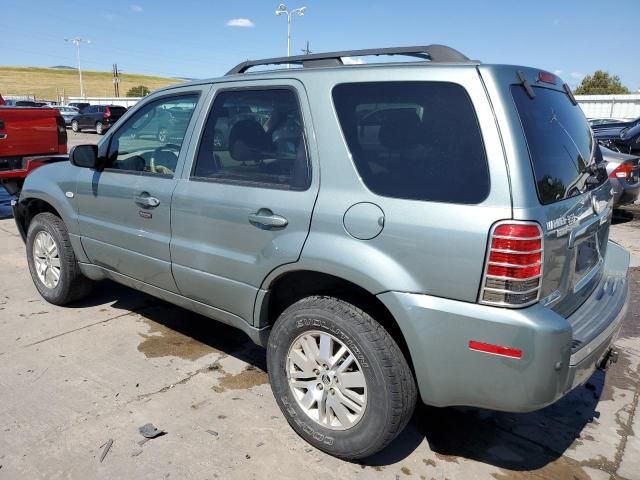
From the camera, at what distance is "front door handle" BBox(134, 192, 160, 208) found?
3357 mm

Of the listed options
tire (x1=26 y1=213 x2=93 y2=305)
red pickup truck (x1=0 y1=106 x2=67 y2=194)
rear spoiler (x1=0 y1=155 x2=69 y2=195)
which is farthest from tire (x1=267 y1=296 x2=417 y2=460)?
rear spoiler (x1=0 y1=155 x2=69 y2=195)

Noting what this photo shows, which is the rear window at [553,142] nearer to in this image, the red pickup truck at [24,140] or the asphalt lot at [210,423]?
the asphalt lot at [210,423]

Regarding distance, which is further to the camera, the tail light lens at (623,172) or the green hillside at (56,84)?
the green hillside at (56,84)

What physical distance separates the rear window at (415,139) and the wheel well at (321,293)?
1.78ft

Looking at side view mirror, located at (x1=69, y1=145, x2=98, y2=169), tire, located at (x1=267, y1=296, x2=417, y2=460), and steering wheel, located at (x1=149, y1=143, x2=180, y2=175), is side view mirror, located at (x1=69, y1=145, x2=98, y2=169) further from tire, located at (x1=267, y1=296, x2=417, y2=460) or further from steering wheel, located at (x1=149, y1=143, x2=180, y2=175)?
tire, located at (x1=267, y1=296, x2=417, y2=460)

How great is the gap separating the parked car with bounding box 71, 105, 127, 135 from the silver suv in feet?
96.0

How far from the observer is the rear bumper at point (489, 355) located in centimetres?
207

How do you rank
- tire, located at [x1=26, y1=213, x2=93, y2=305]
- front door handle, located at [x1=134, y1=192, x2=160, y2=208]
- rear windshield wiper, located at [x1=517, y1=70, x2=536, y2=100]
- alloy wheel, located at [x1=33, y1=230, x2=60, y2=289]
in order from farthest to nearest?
1. alloy wheel, located at [x1=33, y1=230, x2=60, y2=289]
2. tire, located at [x1=26, y1=213, x2=93, y2=305]
3. front door handle, located at [x1=134, y1=192, x2=160, y2=208]
4. rear windshield wiper, located at [x1=517, y1=70, x2=536, y2=100]

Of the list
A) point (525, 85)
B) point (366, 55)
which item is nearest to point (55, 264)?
point (366, 55)

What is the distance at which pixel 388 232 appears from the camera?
2.30 meters

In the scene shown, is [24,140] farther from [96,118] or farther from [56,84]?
[56,84]

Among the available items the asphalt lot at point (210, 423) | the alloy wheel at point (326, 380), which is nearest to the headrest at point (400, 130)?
the alloy wheel at point (326, 380)

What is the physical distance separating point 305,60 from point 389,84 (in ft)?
2.40

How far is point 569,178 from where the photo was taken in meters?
2.45
